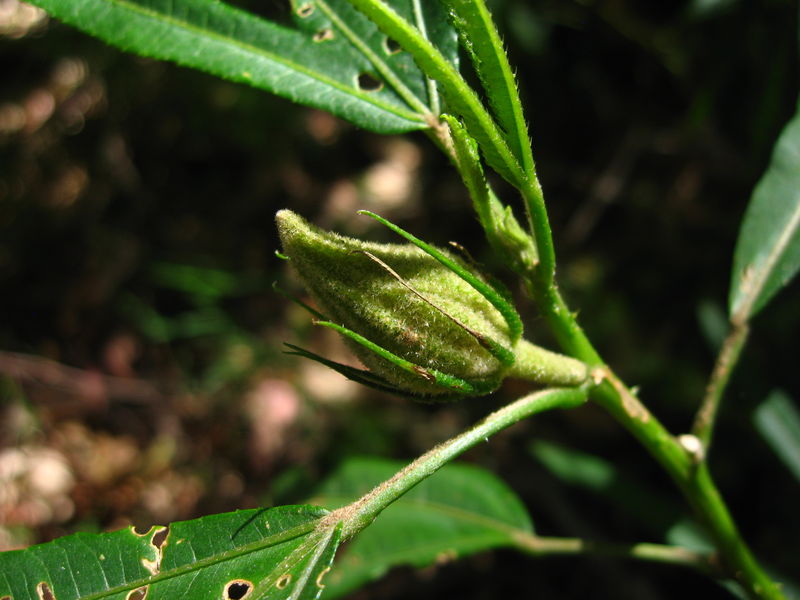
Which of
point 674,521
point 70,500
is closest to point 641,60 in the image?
point 674,521

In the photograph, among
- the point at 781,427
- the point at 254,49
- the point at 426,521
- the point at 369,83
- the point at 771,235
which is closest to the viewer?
the point at 254,49

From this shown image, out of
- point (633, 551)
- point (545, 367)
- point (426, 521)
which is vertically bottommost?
point (426, 521)

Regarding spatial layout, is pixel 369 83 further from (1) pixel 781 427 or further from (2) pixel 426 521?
(1) pixel 781 427

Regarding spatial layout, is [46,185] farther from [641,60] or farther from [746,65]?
[746,65]

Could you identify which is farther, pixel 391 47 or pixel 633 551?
pixel 633 551

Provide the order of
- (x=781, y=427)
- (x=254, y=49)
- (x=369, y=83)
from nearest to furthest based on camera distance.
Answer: (x=254, y=49) → (x=369, y=83) → (x=781, y=427)

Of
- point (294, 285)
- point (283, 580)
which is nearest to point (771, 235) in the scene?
point (283, 580)

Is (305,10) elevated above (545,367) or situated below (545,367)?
above
